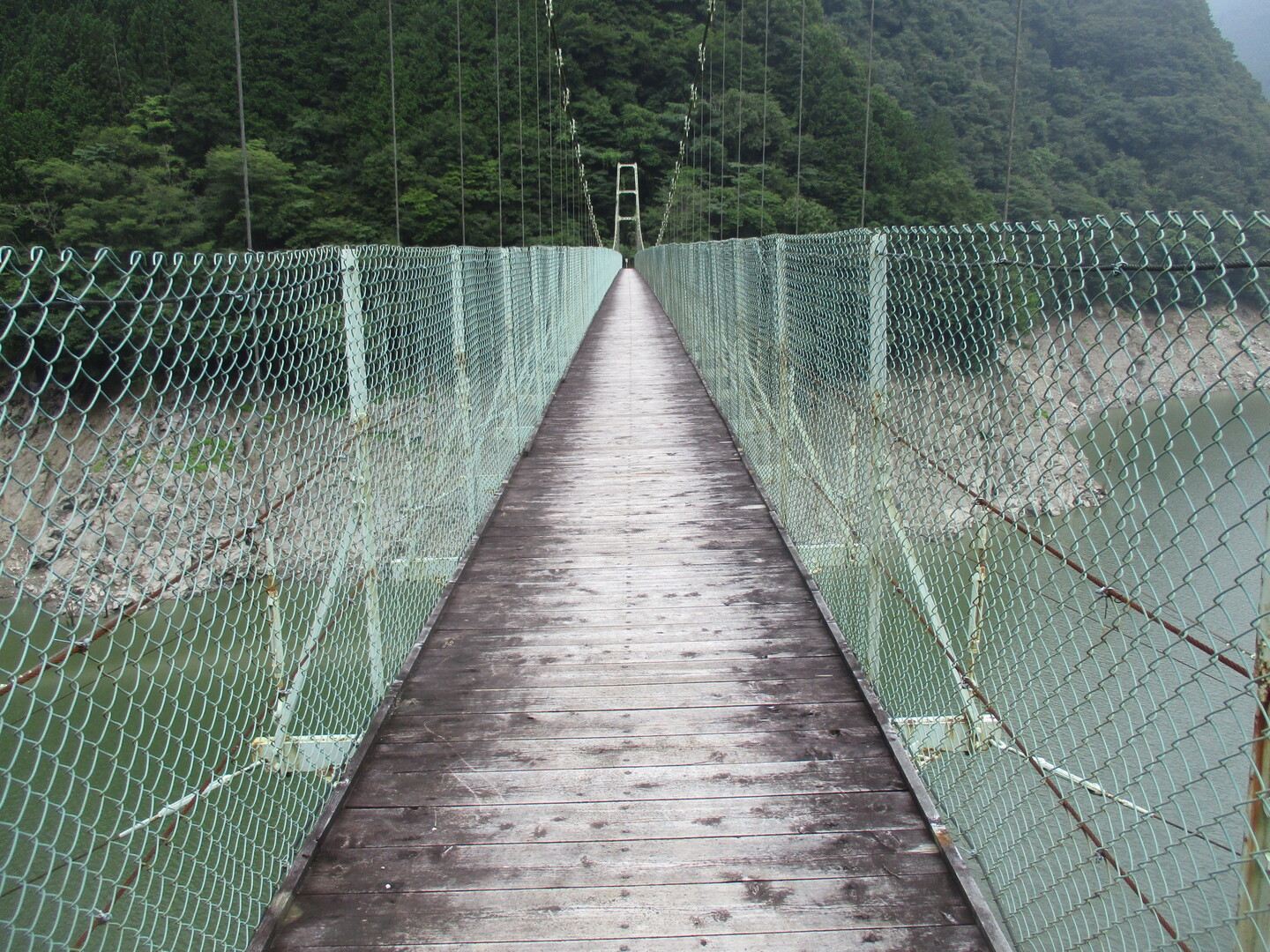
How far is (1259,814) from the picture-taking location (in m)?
1.25

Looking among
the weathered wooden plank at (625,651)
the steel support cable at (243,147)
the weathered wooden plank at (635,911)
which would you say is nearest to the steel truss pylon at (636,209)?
the steel support cable at (243,147)

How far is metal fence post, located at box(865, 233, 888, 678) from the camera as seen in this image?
106 inches

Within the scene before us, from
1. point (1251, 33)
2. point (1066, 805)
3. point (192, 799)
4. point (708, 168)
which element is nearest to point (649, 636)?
point (1066, 805)

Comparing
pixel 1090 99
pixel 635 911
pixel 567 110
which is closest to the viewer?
pixel 635 911

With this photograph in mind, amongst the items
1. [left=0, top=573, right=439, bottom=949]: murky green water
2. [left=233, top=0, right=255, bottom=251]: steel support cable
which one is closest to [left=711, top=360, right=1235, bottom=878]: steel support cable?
[left=0, top=573, right=439, bottom=949]: murky green water

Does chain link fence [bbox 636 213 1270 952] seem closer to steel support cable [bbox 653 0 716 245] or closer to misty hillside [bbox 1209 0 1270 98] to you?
steel support cable [bbox 653 0 716 245]

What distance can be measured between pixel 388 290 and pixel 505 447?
2.35 meters

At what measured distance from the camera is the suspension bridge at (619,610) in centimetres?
139

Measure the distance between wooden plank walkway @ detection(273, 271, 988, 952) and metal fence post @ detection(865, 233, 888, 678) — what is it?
0.18m

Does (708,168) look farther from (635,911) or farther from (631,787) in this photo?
(635,911)

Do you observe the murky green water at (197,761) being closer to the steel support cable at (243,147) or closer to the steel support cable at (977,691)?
the steel support cable at (243,147)

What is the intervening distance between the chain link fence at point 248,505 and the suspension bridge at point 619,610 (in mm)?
24

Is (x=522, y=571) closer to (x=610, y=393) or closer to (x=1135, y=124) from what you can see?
(x=610, y=393)

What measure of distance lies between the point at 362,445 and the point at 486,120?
3116cm
